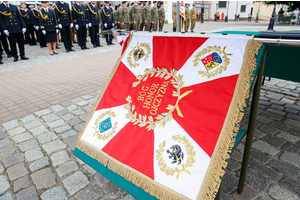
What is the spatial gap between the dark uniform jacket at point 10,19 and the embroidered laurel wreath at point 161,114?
7473mm

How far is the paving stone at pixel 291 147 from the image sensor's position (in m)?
2.14

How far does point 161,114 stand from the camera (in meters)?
1.42

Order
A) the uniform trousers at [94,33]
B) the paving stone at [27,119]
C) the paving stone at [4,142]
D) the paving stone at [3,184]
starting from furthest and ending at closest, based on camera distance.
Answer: the uniform trousers at [94,33] < the paving stone at [27,119] < the paving stone at [4,142] < the paving stone at [3,184]

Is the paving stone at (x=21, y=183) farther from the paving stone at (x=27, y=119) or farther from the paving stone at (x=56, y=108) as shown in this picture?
the paving stone at (x=56, y=108)

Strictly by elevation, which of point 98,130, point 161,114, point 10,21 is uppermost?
point 10,21

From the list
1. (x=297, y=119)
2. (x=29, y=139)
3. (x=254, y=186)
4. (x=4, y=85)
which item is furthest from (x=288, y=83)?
(x=4, y=85)

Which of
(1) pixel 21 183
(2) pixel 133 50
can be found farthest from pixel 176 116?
(1) pixel 21 183

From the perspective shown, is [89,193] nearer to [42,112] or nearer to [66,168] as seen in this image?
[66,168]

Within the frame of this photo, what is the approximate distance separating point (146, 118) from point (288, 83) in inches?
160

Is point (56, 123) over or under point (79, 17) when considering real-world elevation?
under

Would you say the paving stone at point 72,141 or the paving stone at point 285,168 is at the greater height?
the paving stone at point 285,168

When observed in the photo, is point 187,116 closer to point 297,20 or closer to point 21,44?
point 21,44

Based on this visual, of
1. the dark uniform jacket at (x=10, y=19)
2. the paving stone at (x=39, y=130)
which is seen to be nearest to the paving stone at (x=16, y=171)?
the paving stone at (x=39, y=130)

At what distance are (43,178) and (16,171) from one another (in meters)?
0.36
